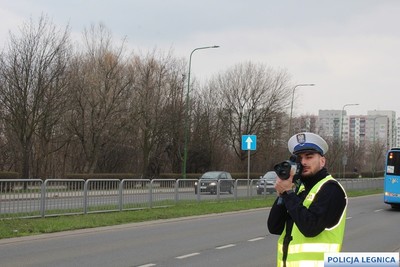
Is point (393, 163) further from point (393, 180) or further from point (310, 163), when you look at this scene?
point (310, 163)

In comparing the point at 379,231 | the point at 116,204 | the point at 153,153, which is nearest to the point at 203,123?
the point at 153,153

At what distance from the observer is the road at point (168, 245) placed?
30.1 ft

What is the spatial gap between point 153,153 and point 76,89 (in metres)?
13.4

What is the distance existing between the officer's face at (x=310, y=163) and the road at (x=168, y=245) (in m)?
6.04

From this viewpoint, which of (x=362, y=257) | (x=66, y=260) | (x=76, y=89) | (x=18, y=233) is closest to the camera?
(x=362, y=257)

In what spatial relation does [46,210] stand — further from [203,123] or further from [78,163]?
[203,123]

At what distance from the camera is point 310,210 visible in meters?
3.01

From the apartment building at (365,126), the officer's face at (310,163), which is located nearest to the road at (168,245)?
the officer's face at (310,163)

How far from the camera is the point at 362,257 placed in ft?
8.52

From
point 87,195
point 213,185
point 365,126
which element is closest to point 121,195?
point 87,195

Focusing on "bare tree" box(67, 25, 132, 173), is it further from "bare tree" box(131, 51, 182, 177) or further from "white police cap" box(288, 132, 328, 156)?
"white police cap" box(288, 132, 328, 156)

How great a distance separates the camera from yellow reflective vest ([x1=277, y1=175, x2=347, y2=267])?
3.00 m

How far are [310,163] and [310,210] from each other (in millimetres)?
356

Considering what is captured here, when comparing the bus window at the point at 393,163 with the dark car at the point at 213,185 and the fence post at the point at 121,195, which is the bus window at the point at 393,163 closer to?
the dark car at the point at 213,185
